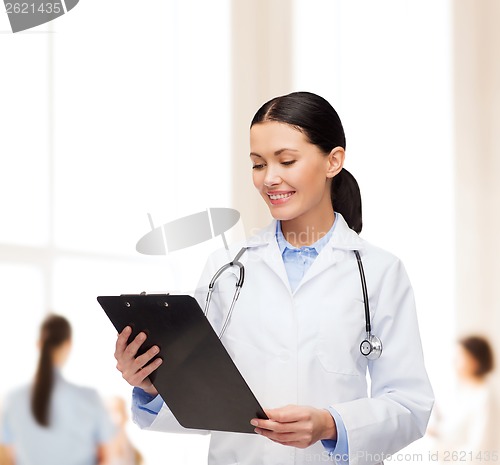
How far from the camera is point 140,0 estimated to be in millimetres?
2336

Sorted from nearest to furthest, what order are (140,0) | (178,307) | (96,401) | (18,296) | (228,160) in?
(178,307), (18,296), (96,401), (140,0), (228,160)

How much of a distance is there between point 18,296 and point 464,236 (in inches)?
62.4

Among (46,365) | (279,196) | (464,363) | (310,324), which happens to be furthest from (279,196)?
(464,363)

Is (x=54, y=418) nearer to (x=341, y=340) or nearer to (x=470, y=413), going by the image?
(x=341, y=340)

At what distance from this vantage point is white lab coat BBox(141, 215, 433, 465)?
4.32ft

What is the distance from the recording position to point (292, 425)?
1.17 meters

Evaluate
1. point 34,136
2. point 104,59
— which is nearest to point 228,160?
point 104,59

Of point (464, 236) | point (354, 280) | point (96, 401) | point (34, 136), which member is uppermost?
point (34, 136)

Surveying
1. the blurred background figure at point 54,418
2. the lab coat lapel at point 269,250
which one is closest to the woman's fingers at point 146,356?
the lab coat lapel at point 269,250

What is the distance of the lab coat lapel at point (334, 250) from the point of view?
138 centimetres

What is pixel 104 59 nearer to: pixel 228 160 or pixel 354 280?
pixel 228 160

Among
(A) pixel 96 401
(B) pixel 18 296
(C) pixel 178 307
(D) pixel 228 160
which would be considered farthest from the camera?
(D) pixel 228 160

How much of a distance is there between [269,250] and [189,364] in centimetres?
30

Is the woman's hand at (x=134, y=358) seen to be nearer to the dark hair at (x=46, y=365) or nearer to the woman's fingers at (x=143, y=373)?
the woman's fingers at (x=143, y=373)
